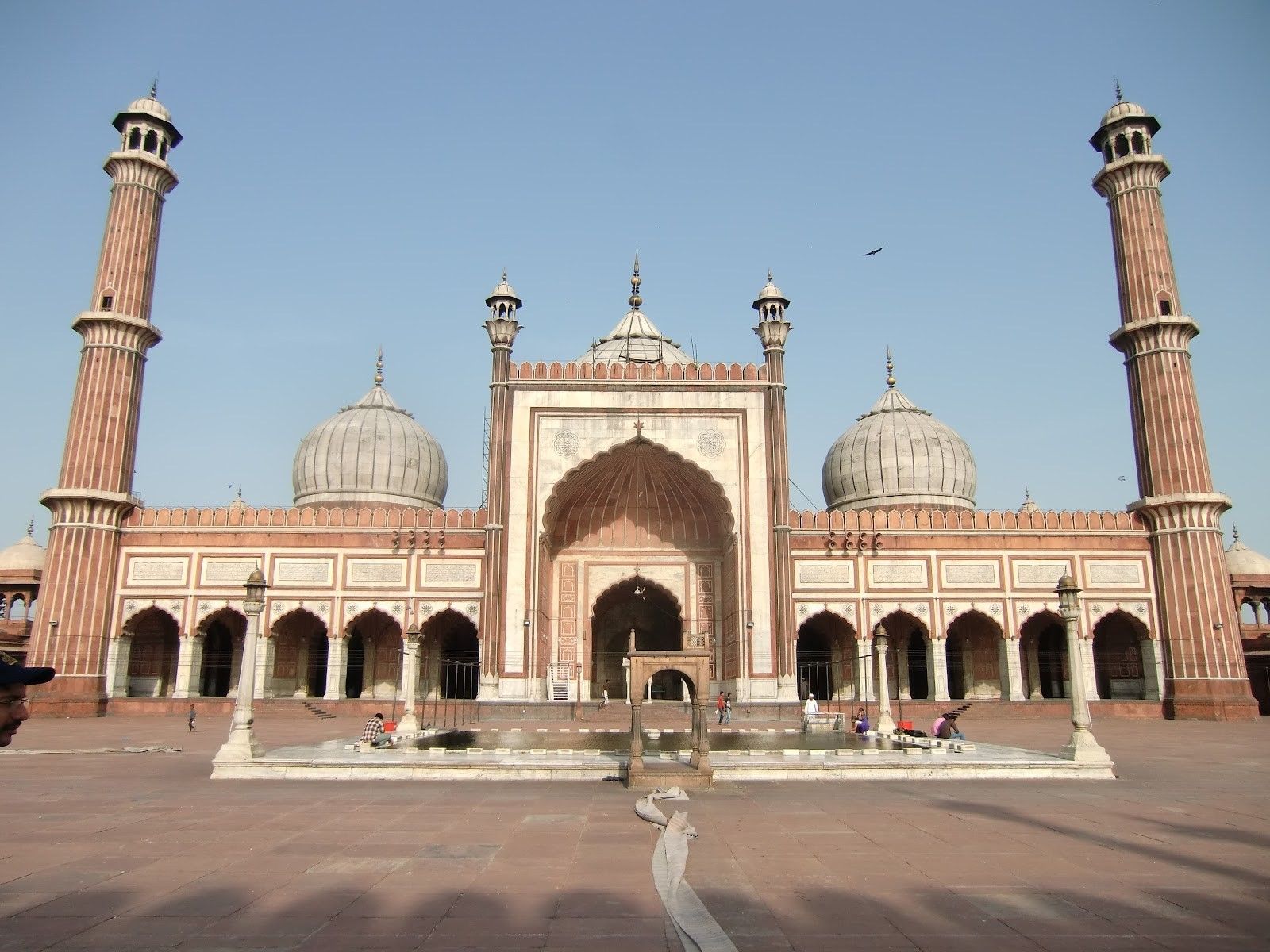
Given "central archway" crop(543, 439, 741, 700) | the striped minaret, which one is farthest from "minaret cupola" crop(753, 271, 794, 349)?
"central archway" crop(543, 439, 741, 700)

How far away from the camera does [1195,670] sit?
23109 millimetres

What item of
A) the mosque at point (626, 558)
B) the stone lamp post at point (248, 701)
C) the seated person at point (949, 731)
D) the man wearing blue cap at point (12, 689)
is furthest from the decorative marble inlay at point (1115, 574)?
the man wearing blue cap at point (12, 689)

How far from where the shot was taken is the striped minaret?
2298 centimetres

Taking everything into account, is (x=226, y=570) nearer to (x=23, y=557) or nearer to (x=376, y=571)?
(x=376, y=571)

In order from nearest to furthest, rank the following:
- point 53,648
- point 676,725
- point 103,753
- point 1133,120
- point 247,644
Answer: point 247,644, point 103,753, point 676,725, point 53,648, point 1133,120

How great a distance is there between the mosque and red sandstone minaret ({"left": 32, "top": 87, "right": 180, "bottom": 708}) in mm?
70

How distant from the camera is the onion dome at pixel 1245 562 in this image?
3067 centimetres

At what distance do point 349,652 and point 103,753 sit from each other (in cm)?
1346

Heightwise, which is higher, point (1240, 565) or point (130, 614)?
point (1240, 565)

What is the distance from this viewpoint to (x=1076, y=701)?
11641mm

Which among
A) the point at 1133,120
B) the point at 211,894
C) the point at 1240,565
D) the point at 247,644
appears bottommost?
the point at 211,894

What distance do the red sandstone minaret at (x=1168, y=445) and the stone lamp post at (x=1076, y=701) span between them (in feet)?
44.8

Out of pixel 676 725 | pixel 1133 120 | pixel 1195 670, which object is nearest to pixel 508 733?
pixel 676 725

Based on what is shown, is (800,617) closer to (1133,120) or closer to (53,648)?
(1133,120)
